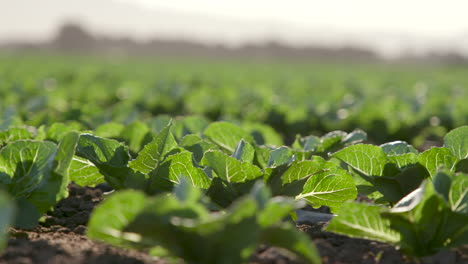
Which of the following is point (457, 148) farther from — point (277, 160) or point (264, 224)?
point (264, 224)

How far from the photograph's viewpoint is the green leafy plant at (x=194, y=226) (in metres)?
1.42

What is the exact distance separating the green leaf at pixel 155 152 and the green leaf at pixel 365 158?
653 mm

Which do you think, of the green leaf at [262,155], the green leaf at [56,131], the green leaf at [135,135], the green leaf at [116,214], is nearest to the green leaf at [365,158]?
the green leaf at [262,155]

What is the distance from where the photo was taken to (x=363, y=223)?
1.75 m

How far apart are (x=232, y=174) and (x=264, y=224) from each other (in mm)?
473

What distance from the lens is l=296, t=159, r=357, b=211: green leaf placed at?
204 cm

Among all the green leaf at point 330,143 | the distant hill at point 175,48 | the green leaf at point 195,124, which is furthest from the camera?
the distant hill at point 175,48

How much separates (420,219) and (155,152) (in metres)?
0.98

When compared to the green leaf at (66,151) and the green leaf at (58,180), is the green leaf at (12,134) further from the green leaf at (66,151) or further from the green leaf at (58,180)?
the green leaf at (66,151)

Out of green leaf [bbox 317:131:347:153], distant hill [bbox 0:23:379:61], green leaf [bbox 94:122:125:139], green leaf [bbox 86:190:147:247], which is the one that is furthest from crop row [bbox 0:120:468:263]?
distant hill [bbox 0:23:379:61]

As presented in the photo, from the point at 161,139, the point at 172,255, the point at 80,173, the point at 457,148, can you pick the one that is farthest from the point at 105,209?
the point at 457,148

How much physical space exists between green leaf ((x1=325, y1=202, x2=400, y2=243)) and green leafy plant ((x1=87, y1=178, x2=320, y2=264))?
9.9 inches

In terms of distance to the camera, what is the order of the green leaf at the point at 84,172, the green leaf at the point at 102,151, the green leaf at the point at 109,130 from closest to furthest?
the green leaf at the point at 102,151, the green leaf at the point at 84,172, the green leaf at the point at 109,130

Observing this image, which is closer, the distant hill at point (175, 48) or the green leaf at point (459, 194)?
the green leaf at point (459, 194)
